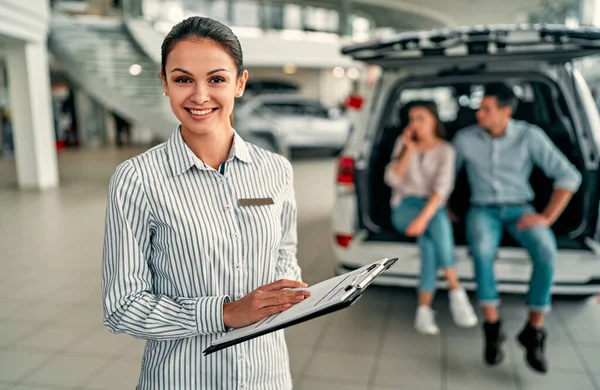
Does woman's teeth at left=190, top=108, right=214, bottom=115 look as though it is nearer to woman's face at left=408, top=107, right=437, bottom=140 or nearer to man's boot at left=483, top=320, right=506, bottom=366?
man's boot at left=483, top=320, right=506, bottom=366

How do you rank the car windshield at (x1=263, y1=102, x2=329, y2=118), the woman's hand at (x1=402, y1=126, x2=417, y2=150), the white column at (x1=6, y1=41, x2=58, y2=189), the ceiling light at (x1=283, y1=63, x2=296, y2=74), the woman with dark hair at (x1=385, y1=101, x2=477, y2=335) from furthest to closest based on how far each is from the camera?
the ceiling light at (x1=283, y1=63, x2=296, y2=74)
the car windshield at (x1=263, y1=102, x2=329, y2=118)
the white column at (x1=6, y1=41, x2=58, y2=189)
the woman's hand at (x1=402, y1=126, x2=417, y2=150)
the woman with dark hair at (x1=385, y1=101, x2=477, y2=335)

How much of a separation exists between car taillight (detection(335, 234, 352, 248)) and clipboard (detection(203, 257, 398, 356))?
85.9 inches

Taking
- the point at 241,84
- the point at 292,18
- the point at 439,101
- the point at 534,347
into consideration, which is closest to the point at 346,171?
the point at 534,347

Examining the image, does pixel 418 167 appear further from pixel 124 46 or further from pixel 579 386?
pixel 124 46

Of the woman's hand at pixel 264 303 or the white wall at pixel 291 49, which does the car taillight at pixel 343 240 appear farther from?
the white wall at pixel 291 49

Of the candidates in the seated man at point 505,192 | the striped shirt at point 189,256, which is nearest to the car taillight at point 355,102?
the seated man at point 505,192

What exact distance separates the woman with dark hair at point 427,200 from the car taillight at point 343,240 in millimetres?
292

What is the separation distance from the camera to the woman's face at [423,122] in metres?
3.16

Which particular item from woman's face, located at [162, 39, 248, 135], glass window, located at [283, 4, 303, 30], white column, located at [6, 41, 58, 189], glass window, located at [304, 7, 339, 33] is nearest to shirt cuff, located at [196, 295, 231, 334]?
woman's face, located at [162, 39, 248, 135]

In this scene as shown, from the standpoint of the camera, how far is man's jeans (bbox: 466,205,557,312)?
2730mm

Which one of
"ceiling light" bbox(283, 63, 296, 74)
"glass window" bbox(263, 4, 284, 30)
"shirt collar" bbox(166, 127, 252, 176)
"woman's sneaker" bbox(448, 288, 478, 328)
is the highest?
"glass window" bbox(263, 4, 284, 30)

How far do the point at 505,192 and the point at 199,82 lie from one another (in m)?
2.34

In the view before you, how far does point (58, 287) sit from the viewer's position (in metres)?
4.07

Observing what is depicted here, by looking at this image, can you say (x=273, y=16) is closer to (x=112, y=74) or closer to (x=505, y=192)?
(x=112, y=74)
